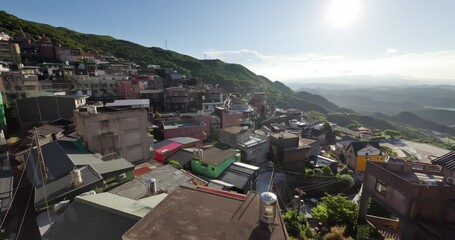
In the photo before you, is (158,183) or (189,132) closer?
A: (158,183)

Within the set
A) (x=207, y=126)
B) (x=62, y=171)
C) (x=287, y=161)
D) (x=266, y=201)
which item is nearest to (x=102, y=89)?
(x=207, y=126)

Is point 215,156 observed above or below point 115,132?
below

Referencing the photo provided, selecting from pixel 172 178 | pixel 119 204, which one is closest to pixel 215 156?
pixel 172 178

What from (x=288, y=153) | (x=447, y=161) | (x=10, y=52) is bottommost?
(x=288, y=153)

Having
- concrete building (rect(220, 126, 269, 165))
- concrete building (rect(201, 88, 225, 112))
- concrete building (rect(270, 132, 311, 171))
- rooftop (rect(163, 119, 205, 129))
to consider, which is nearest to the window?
concrete building (rect(270, 132, 311, 171))

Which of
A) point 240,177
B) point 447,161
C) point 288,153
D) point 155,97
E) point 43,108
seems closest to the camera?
point 447,161

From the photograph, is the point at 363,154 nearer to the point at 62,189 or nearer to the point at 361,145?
the point at 361,145

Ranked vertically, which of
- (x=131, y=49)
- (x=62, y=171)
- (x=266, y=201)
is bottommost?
(x=62, y=171)

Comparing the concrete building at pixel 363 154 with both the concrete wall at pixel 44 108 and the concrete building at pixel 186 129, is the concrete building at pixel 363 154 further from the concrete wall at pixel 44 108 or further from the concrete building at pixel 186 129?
the concrete wall at pixel 44 108

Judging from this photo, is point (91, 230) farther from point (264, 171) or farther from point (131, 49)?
point (131, 49)
